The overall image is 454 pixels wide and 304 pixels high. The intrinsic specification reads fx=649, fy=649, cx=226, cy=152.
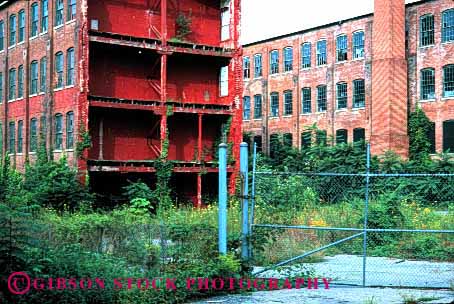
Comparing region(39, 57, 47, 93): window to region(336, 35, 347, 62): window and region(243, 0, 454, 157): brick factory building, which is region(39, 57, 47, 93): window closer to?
region(243, 0, 454, 157): brick factory building

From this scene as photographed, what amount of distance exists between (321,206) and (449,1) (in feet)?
85.5

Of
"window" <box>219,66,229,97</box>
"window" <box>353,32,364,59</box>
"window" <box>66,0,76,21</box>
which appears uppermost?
"window" <box>353,32,364,59</box>

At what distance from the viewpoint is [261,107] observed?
1988 inches

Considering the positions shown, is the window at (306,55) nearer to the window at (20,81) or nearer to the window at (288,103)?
the window at (288,103)

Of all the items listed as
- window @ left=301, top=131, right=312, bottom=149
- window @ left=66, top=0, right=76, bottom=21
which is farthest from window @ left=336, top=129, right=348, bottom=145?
window @ left=66, top=0, right=76, bottom=21

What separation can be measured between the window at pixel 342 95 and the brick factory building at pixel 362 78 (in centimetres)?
7

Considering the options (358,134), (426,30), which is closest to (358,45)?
(426,30)

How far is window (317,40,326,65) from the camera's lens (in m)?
44.8

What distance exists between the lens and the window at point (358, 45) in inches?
1641

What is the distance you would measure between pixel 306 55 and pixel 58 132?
21737 mm

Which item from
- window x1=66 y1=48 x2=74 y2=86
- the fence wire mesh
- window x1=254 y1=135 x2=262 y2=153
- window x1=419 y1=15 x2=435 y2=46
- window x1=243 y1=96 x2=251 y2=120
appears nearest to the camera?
the fence wire mesh

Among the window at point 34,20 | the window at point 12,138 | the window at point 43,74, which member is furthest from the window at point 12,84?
the window at point 43,74

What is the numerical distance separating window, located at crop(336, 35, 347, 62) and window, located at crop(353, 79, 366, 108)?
2090 mm

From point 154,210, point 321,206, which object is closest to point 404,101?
point 154,210
